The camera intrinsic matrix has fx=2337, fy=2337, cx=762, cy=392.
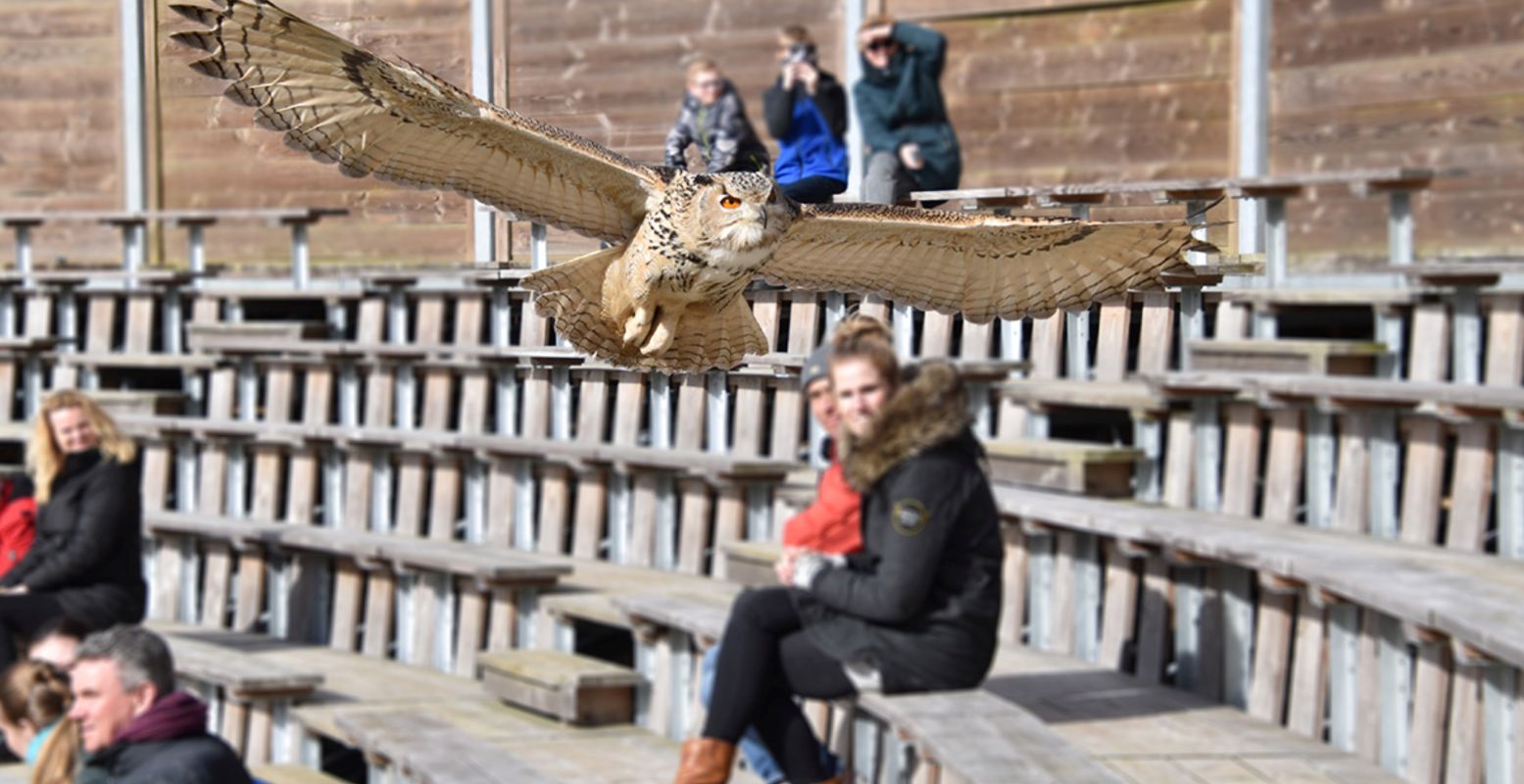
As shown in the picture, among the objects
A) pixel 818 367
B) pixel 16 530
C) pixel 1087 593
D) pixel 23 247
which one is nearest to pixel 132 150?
pixel 23 247

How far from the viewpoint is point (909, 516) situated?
13.0 ft

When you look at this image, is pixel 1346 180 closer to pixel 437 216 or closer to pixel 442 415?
pixel 442 415

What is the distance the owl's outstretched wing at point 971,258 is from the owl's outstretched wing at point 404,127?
0.16m

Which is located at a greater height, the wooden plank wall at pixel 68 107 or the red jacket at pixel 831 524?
the wooden plank wall at pixel 68 107

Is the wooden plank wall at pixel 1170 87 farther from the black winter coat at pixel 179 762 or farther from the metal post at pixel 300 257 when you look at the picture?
the black winter coat at pixel 179 762

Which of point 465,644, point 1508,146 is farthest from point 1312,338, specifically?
point 465,644

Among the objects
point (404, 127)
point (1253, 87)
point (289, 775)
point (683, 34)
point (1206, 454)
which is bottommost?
point (289, 775)

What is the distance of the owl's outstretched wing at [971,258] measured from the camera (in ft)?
6.48

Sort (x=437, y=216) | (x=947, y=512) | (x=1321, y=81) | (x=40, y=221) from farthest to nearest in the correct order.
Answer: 1. (x=40, y=221)
2. (x=1321, y=81)
3. (x=947, y=512)
4. (x=437, y=216)

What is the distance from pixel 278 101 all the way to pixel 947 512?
7.15 feet

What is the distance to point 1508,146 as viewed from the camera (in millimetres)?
7000

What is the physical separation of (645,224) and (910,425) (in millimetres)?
1857

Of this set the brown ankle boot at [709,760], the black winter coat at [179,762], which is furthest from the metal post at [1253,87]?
the black winter coat at [179,762]

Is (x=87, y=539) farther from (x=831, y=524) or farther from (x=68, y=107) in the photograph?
(x=68, y=107)
